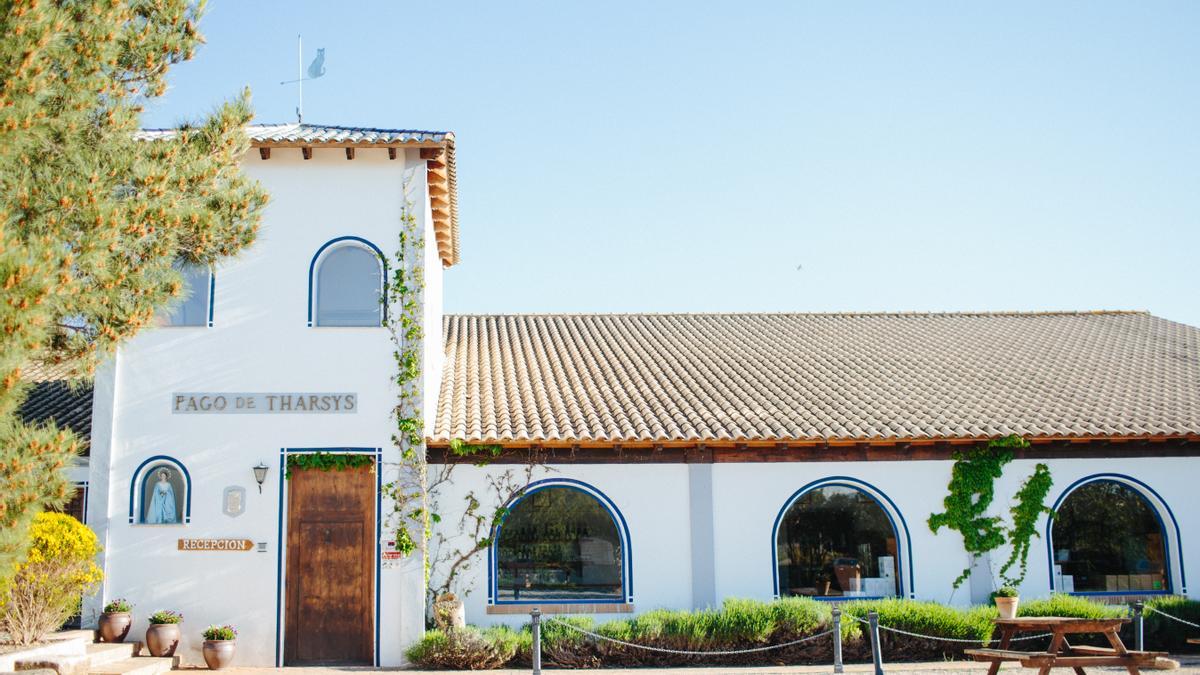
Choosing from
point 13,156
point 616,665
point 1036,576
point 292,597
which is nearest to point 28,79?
point 13,156

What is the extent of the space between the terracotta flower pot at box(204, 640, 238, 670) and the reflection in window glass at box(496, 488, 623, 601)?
3.95m

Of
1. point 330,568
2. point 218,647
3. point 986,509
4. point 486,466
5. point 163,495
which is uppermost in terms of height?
point 486,466

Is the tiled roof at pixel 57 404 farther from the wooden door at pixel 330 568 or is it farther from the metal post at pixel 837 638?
the metal post at pixel 837 638

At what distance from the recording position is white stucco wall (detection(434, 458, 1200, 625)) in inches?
616

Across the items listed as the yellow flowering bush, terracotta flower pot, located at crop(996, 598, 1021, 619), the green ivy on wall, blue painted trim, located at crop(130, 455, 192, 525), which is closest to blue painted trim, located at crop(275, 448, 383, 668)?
blue painted trim, located at crop(130, 455, 192, 525)

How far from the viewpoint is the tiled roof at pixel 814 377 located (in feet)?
52.7

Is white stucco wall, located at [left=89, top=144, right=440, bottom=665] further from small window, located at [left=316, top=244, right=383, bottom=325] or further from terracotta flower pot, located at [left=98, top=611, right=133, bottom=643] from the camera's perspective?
terracotta flower pot, located at [left=98, top=611, right=133, bottom=643]

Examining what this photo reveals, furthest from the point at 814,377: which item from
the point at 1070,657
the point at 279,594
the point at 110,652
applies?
the point at 110,652

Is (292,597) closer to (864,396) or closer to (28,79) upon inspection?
(28,79)

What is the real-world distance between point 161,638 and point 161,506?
1760 mm

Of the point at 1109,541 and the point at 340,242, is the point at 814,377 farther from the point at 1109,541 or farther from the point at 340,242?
the point at 340,242

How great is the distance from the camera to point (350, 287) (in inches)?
592


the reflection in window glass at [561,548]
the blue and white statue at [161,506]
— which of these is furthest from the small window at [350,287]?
the reflection in window glass at [561,548]

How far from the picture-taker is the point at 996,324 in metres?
23.8
